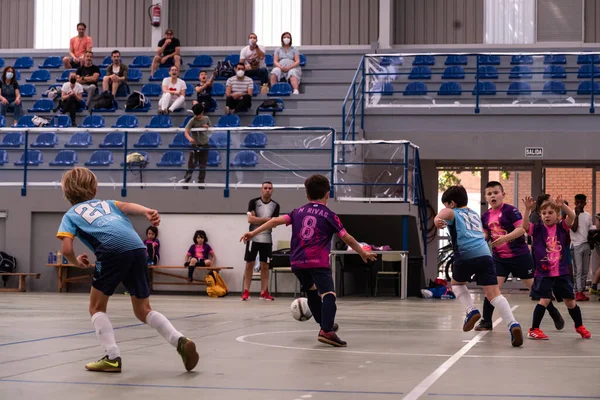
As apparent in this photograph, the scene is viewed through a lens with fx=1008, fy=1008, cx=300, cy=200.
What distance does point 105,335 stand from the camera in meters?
7.11

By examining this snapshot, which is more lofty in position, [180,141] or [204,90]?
[204,90]

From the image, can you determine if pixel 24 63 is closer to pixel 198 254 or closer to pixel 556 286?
pixel 198 254

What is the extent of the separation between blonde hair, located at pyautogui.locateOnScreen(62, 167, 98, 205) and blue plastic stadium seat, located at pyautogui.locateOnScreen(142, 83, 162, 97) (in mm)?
18396

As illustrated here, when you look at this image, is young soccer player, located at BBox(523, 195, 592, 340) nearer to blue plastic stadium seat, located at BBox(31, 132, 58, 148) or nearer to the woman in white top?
blue plastic stadium seat, located at BBox(31, 132, 58, 148)

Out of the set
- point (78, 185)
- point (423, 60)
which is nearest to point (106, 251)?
point (78, 185)

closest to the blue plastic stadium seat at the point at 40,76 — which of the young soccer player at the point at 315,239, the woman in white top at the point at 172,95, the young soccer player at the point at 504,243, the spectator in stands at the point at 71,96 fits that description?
the spectator in stands at the point at 71,96

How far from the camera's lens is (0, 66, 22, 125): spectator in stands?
81.8 feet

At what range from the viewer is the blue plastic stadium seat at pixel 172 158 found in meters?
19.9

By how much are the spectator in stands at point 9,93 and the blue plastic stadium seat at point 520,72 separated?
39.2 feet

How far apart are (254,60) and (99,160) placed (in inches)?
259

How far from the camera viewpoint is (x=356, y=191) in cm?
1927

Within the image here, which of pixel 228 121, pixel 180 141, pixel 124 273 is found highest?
pixel 228 121

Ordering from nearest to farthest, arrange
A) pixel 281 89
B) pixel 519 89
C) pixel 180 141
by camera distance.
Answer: pixel 180 141
pixel 519 89
pixel 281 89

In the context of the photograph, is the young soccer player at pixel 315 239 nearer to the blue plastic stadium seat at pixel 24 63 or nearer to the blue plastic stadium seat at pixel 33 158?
the blue plastic stadium seat at pixel 33 158
